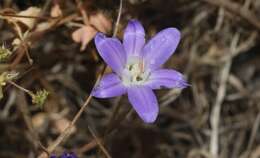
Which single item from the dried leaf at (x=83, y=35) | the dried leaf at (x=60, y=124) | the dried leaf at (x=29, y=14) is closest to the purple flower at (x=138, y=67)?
the dried leaf at (x=83, y=35)

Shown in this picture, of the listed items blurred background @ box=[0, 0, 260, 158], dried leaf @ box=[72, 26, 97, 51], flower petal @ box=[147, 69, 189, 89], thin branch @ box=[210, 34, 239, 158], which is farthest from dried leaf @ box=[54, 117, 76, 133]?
flower petal @ box=[147, 69, 189, 89]

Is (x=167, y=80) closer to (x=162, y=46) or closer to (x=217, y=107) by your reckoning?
(x=162, y=46)

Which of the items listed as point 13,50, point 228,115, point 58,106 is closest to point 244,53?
point 228,115

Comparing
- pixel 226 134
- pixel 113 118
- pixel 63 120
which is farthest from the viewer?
pixel 226 134

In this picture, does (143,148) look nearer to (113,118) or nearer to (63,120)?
(63,120)

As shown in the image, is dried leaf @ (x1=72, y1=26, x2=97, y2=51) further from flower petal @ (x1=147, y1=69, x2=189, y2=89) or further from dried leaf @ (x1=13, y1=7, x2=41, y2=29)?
flower petal @ (x1=147, y1=69, x2=189, y2=89)

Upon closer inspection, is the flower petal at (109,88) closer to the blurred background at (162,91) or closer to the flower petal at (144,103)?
the flower petal at (144,103)

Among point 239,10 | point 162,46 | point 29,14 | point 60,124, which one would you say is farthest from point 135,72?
point 239,10
